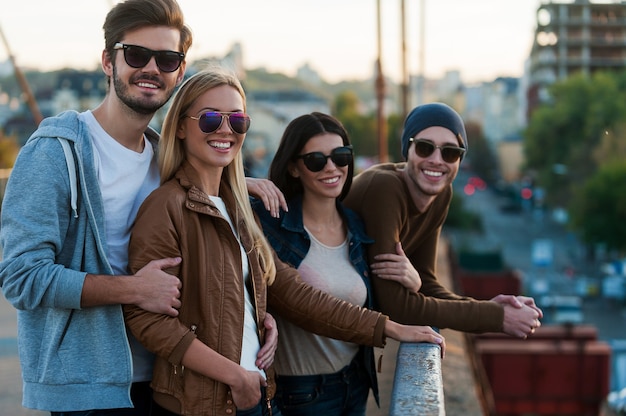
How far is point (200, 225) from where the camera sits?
8.99 feet

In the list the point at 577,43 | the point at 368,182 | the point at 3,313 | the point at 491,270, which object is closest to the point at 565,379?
the point at 3,313

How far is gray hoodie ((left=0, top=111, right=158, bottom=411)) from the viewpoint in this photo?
254 centimetres

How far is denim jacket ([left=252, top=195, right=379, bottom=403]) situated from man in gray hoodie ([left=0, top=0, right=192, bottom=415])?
0.59 metres

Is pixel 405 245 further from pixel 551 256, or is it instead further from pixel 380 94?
pixel 551 256

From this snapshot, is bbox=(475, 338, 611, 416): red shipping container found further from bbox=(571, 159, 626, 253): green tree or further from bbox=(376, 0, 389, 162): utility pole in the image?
bbox=(571, 159, 626, 253): green tree

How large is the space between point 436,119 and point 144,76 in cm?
140

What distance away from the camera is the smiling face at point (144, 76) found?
2.83 meters

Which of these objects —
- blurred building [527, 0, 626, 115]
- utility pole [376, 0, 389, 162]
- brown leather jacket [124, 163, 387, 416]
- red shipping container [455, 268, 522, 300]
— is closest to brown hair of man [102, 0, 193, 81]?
brown leather jacket [124, 163, 387, 416]

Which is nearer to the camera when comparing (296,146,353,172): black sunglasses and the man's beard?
the man's beard

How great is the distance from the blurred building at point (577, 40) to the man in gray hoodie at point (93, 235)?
331 ft

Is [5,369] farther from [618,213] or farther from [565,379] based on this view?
[618,213]

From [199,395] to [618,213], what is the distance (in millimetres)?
45953

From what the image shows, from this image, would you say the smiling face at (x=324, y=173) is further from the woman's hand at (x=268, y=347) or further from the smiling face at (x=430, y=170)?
the woman's hand at (x=268, y=347)

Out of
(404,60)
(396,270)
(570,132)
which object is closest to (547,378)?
(404,60)
